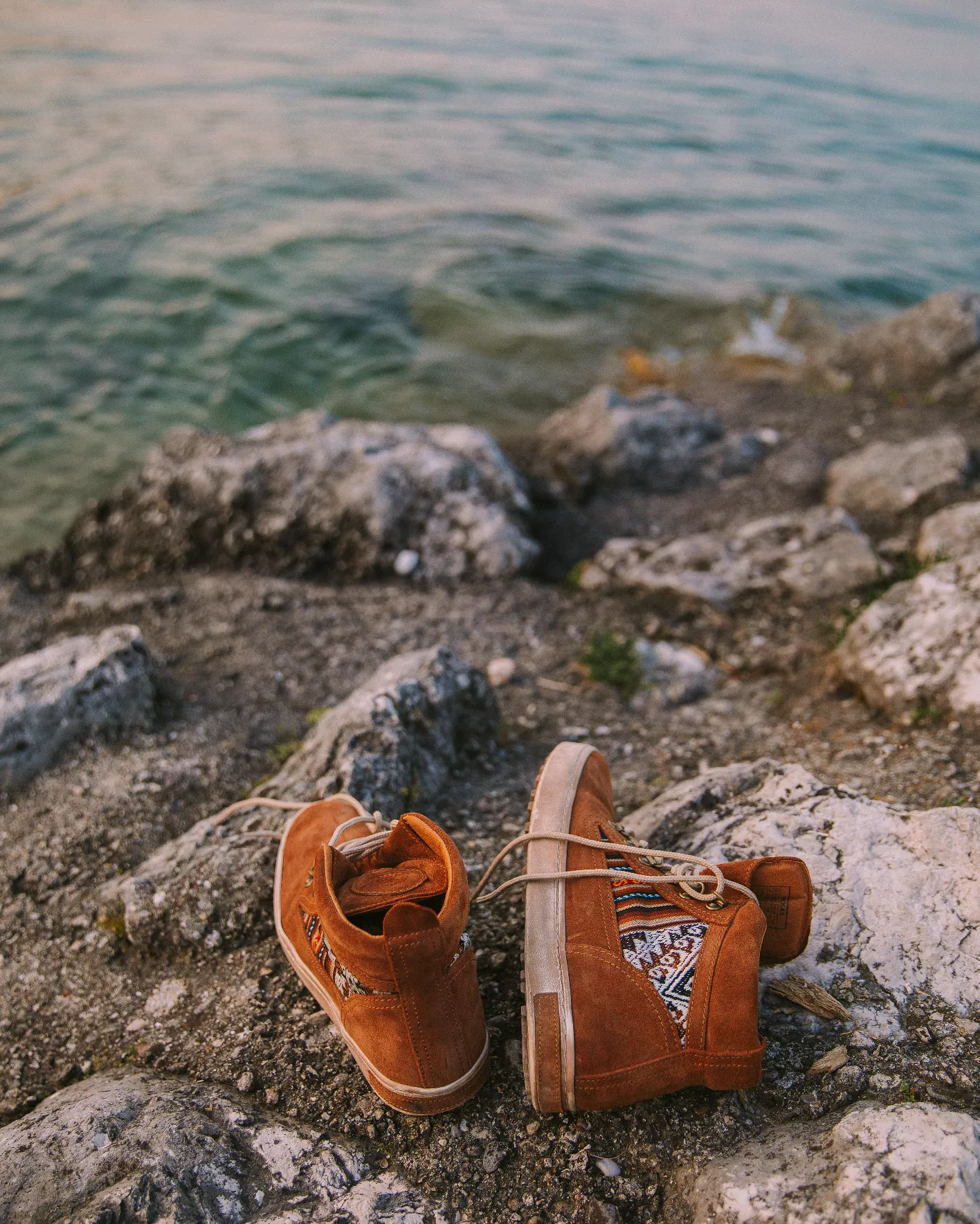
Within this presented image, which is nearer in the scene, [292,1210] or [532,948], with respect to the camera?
[292,1210]

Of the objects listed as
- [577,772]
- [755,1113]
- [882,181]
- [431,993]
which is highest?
[882,181]

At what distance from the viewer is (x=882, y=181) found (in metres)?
15.8

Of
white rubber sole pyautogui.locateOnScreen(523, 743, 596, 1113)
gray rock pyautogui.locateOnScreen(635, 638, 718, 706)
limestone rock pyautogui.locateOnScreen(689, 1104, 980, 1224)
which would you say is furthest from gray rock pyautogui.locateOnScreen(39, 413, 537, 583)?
limestone rock pyautogui.locateOnScreen(689, 1104, 980, 1224)

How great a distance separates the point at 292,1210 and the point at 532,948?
83 centimetres

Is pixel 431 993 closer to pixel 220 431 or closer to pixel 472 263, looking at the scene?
pixel 220 431

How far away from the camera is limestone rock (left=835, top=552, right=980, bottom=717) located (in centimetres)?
357

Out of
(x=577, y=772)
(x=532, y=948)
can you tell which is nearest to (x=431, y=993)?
(x=532, y=948)

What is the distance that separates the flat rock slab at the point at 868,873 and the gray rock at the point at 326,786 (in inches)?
→ 38.2

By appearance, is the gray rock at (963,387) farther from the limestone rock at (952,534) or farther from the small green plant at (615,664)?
the small green plant at (615,664)

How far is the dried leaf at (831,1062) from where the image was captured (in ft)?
7.08

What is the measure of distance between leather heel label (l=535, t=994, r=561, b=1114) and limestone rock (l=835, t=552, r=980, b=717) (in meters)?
2.32

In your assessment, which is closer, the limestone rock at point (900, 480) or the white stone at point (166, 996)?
the white stone at point (166, 996)

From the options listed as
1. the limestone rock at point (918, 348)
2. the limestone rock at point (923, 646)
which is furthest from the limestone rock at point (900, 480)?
the limestone rock at point (918, 348)

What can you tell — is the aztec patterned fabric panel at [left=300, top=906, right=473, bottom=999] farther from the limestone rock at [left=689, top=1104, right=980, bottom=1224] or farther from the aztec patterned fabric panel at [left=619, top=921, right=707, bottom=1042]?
Result: the limestone rock at [left=689, top=1104, right=980, bottom=1224]
